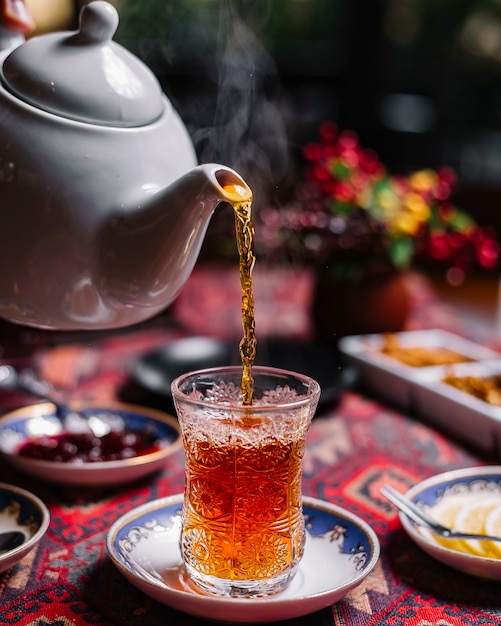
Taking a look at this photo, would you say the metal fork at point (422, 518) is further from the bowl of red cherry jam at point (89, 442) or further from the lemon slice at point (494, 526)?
the bowl of red cherry jam at point (89, 442)

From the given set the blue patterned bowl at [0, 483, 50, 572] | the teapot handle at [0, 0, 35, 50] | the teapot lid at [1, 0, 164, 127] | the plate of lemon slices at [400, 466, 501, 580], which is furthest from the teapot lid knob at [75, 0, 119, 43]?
the plate of lemon slices at [400, 466, 501, 580]

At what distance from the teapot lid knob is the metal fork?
25.4 inches

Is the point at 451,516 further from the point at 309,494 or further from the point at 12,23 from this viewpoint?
the point at 12,23

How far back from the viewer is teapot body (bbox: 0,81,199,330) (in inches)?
31.5

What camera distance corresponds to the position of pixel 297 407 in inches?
29.3

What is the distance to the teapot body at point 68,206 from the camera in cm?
80

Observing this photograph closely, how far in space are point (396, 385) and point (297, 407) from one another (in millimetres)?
771

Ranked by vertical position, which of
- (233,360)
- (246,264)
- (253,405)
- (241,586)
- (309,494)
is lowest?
(233,360)

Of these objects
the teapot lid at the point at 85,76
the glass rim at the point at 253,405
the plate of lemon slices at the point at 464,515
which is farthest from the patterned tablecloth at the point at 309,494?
the teapot lid at the point at 85,76

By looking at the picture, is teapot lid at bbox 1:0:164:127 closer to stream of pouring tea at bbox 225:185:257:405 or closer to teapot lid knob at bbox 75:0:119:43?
teapot lid knob at bbox 75:0:119:43

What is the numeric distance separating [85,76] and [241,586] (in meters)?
0.57

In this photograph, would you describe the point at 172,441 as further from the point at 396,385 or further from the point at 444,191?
the point at 444,191

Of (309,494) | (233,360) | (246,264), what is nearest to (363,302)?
(233,360)

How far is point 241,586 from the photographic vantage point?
0.74 m
